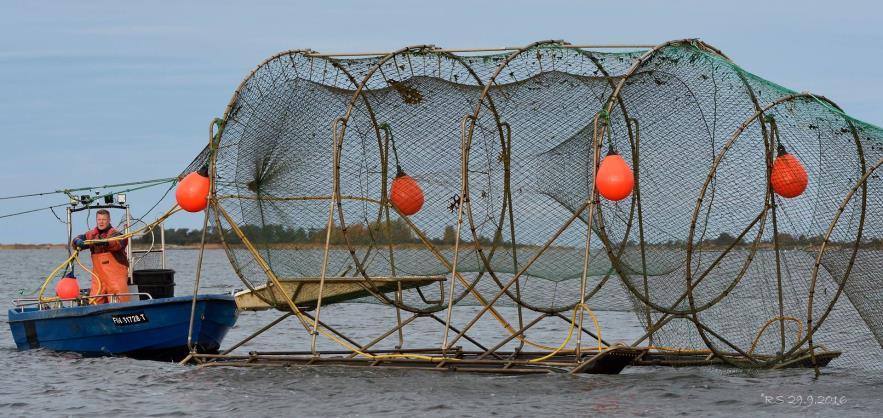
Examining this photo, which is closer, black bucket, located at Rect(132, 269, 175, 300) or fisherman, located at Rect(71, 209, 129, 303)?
fisherman, located at Rect(71, 209, 129, 303)

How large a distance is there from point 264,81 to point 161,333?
16.1ft

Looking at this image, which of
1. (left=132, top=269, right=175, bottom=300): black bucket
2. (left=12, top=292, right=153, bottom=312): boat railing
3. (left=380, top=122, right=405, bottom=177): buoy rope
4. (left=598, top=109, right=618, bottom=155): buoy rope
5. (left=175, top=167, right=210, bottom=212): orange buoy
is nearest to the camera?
(left=598, top=109, right=618, bottom=155): buoy rope

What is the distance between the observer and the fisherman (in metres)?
22.2

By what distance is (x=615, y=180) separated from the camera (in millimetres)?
16109

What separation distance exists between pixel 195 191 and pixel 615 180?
22.3 feet

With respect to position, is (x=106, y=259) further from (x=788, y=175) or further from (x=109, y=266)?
(x=788, y=175)

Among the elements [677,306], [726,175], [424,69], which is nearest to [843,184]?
[726,175]

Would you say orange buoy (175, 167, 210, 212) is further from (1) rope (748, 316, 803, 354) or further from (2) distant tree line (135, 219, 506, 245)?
(1) rope (748, 316, 803, 354)

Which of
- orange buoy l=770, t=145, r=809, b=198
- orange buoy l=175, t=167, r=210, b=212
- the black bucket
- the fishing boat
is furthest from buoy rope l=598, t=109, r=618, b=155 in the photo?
the black bucket

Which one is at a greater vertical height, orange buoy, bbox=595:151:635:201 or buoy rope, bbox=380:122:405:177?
buoy rope, bbox=380:122:405:177

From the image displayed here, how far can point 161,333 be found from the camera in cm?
2148

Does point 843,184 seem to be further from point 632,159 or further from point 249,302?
point 249,302

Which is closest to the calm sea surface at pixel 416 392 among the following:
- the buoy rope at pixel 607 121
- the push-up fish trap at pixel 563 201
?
the push-up fish trap at pixel 563 201

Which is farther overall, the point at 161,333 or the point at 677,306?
the point at 161,333
